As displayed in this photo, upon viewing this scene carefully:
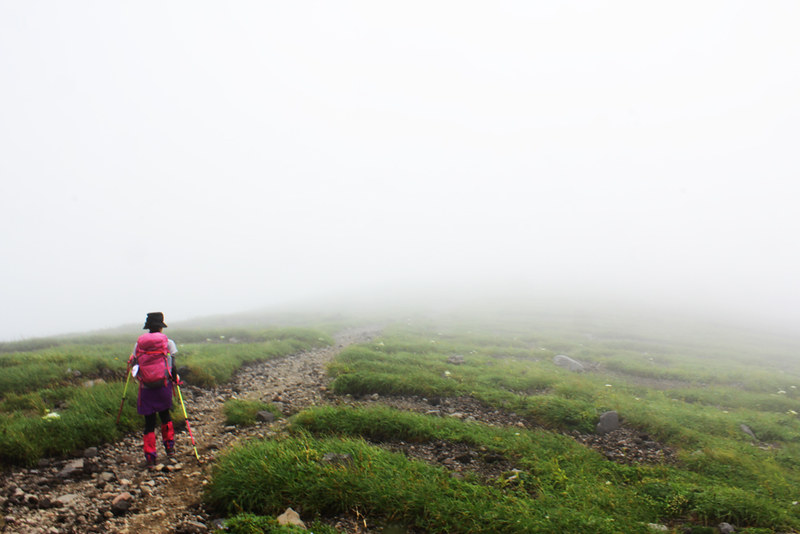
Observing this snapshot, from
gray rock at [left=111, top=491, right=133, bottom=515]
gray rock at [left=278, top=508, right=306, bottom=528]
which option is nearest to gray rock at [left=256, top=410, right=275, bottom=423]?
gray rock at [left=111, top=491, right=133, bottom=515]

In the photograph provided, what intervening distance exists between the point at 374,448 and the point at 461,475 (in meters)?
2.05

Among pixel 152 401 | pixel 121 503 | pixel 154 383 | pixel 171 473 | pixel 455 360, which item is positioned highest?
pixel 154 383

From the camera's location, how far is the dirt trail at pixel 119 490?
20.7 ft

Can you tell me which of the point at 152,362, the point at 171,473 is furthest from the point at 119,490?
the point at 152,362

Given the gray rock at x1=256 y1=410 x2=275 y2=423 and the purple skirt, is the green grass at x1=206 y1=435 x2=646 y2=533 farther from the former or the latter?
the gray rock at x1=256 y1=410 x2=275 y2=423

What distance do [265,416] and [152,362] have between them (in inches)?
152

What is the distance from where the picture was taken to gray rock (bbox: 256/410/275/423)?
37.5ft

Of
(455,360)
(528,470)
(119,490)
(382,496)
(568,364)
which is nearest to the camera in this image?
(382,496)

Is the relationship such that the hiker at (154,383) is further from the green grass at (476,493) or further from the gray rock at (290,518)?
the gray rock at (290,518)

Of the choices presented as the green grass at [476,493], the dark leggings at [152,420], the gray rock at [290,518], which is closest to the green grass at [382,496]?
the green grass at [476,493]

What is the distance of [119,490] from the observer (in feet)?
24.4

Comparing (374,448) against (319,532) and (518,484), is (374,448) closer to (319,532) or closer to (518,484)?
(319,532)

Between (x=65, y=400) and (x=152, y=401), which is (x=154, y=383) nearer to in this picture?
(x=152, y=401)

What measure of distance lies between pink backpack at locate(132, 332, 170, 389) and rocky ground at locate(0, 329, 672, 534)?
73.7 inches
